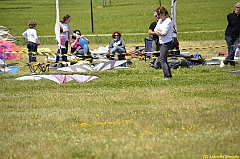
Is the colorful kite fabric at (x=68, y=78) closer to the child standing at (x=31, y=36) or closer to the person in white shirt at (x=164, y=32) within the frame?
the person in white shirt at (x=164, y=32)

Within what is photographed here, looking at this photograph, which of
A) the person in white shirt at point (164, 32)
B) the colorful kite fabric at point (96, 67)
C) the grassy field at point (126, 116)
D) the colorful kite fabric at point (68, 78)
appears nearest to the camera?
the grassy field at point (126, 116)

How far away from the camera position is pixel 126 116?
32.0ft

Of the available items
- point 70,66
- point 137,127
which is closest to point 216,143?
point 137,127

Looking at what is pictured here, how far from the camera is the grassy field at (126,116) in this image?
762 cm

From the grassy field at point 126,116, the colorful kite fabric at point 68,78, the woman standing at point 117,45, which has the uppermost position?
the woman standing at point 117,45

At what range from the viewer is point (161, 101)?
11188 millimetres

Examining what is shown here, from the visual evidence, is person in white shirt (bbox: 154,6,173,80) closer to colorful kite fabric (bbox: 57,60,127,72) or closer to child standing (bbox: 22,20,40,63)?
colorful kite fabric (bbox: 57,60,127,72)

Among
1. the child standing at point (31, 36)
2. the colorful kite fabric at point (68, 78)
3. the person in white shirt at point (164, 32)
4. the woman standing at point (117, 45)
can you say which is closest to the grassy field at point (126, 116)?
the colorful kite fabric at point (68, 78)

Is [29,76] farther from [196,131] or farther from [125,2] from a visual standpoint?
[125,2]

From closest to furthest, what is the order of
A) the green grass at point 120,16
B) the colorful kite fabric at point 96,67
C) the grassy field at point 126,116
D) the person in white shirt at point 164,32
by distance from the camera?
the grassy field at point 126,116 → the person in white shirt at point 164,32 → the colorful kite fabric at point 96,67 → the green grass at point 120,16

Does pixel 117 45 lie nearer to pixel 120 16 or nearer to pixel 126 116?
pixel 126 116

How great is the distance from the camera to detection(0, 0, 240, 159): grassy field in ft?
25.0

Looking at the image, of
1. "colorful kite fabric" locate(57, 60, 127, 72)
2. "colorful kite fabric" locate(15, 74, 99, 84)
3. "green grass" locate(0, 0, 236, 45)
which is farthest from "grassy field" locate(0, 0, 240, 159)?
"green grass" locate(0, 0, 236, 45)

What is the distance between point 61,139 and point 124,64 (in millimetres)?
10243
